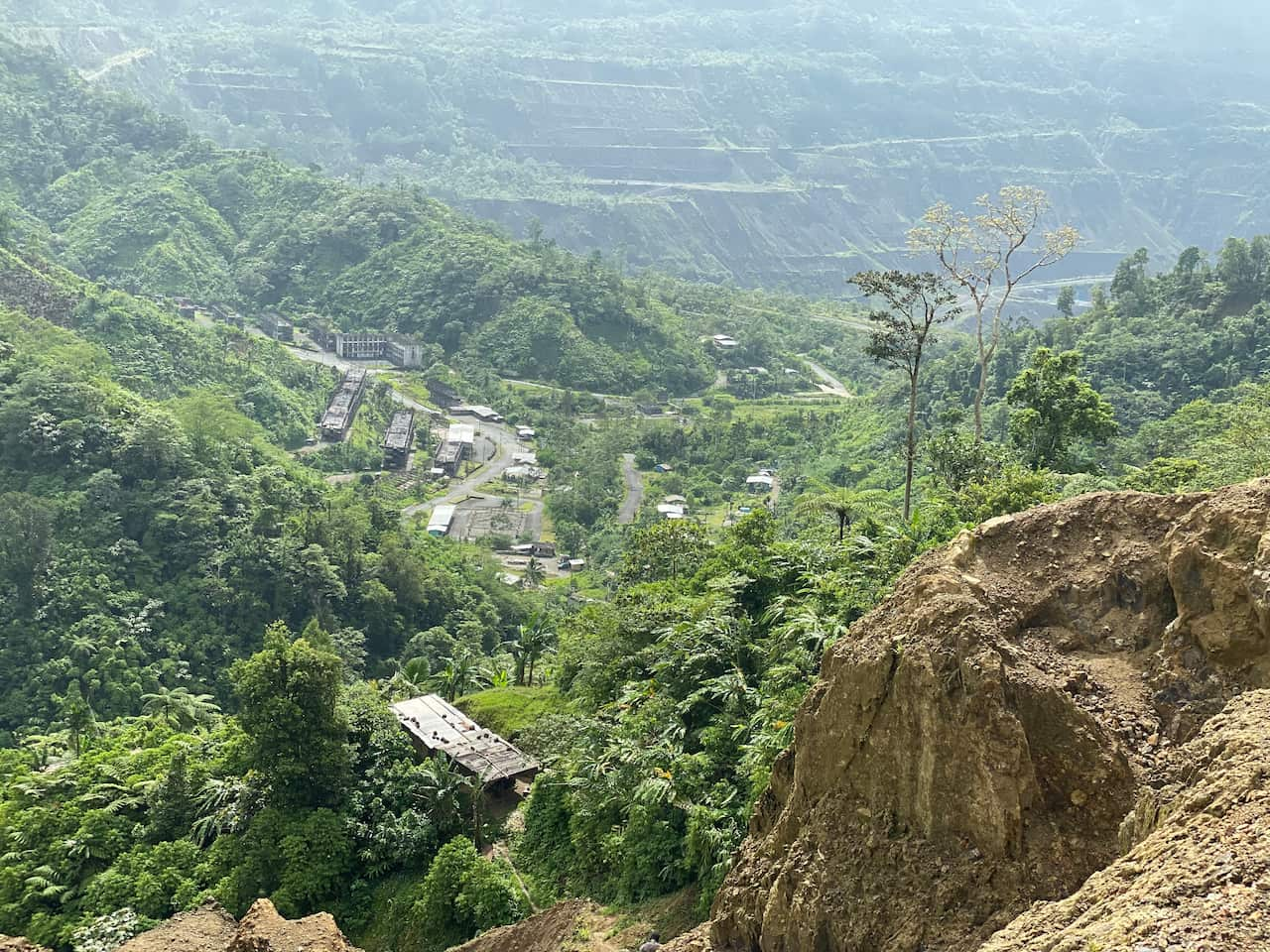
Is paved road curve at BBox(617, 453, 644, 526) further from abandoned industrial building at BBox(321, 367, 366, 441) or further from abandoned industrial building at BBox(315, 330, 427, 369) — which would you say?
abandoned industrial building at BBox(315, 330, 427, 369)

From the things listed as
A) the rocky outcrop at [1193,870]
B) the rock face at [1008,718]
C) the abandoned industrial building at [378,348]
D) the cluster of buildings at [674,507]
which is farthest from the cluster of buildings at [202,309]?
the rocky outcrop at [1193,870]

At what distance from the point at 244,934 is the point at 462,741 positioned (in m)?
8.94

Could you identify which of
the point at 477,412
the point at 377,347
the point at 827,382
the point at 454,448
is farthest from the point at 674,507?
the point at 377,347

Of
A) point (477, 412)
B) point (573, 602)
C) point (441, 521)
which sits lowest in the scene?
point (573, 602)

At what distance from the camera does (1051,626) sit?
11328 mm

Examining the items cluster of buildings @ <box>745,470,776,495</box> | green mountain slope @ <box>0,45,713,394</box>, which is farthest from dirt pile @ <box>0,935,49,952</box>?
green mountain slope @ <box>0,45,713,394</box>

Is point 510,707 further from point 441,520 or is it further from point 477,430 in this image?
point 477,430

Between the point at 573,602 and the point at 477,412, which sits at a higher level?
the point at 477,412

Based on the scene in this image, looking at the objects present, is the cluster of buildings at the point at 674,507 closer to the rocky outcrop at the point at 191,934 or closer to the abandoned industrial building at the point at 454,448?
the abandoned industrial building at the point at 454,448

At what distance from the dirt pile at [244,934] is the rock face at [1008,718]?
7.81 meters

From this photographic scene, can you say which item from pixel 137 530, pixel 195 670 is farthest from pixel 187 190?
pixel 195 670

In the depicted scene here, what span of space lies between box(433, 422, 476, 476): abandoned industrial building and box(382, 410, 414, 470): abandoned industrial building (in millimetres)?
2242

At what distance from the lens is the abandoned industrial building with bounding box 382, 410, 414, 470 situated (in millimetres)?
77250

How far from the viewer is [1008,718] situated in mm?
9945
